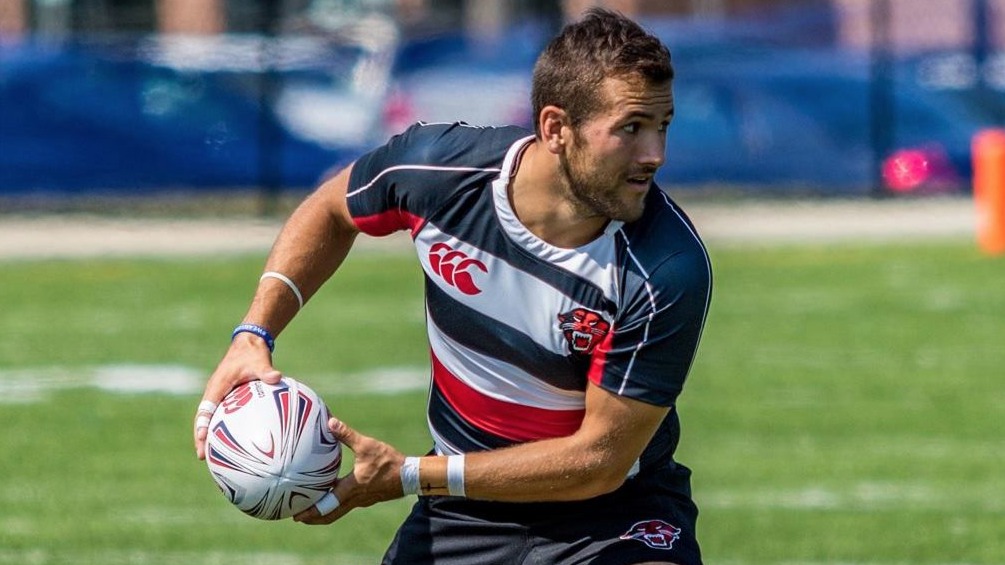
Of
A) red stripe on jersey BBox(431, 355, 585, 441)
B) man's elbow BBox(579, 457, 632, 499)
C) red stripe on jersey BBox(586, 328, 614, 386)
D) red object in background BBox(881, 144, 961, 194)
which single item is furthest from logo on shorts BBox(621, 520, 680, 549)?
red object in background BBox(881, 144, 961, 194)

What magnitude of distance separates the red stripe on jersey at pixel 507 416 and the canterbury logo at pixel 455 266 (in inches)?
11.5

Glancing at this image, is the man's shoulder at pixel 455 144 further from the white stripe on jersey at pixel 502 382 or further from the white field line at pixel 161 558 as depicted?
the white field line at pixel 161 558

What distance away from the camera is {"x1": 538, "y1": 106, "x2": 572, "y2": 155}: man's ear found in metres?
4.80

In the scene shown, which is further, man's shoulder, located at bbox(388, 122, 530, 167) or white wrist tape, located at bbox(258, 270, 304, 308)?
white wrist tape, located at bbox(258, 270, 304, 308)

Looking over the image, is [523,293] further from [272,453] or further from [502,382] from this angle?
[272,453]

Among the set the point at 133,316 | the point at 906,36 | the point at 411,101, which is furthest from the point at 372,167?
the point at 906,36

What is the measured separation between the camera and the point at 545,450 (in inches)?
194

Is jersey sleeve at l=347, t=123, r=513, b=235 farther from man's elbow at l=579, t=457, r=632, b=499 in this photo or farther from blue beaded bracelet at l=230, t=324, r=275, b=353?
man's elbow at l=579, t=457, r=632, b=499

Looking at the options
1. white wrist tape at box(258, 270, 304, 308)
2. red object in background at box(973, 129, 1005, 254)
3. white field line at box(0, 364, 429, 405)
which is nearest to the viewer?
white wrist tape at box(258, 270, 304, 308)

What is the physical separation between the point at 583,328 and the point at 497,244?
0.32m

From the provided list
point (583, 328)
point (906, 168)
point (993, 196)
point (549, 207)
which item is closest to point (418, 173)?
point (549, 207)

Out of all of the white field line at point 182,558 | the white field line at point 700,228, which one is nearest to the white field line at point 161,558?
the white field line at point 182,558

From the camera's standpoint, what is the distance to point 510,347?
16.6 feet

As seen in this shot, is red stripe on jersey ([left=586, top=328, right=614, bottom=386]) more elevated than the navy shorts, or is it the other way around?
red stripe on jersey ([left=586, top=328, right=614, bottom=386])
